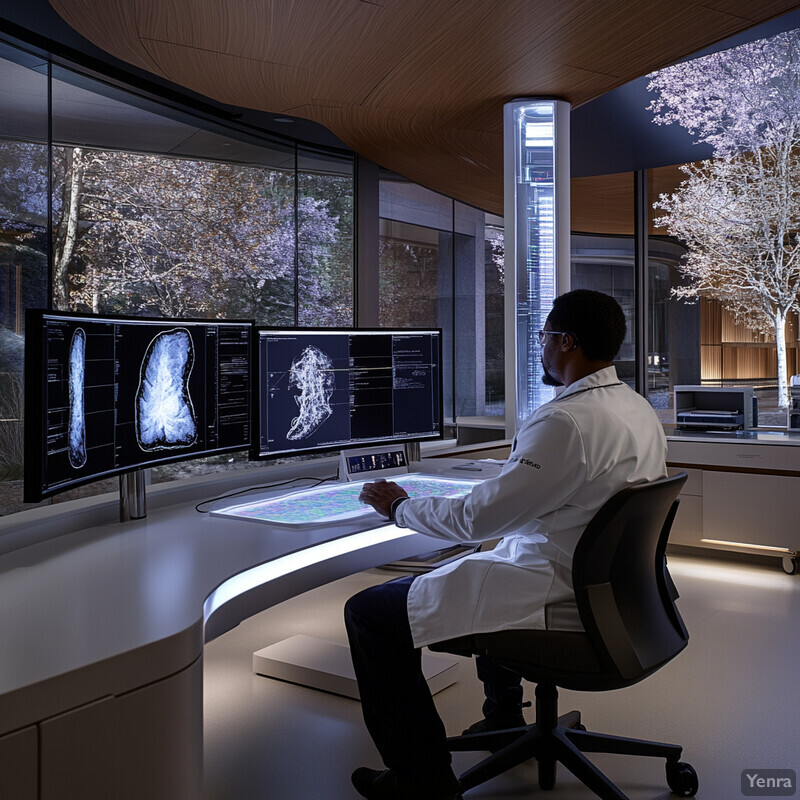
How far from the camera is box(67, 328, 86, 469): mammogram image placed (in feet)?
6.33

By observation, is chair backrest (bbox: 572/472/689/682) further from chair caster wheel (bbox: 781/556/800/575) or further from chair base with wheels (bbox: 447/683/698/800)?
chair caster wheel (bbox: 781/556/800/575)

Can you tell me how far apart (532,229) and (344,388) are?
Answer: 1.68 m

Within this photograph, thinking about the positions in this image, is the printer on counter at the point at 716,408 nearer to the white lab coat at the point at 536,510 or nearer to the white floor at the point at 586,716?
Answer: the white floor at the point at 586,716

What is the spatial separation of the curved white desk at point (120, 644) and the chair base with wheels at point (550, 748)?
0.69 meters

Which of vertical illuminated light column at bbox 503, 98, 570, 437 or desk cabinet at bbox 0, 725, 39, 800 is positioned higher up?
vertical illuminated light column at bbox 503, 98, 570, 437

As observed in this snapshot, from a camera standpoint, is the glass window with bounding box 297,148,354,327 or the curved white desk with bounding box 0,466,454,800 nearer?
the curved white desk with bounding box 0,466,454,800

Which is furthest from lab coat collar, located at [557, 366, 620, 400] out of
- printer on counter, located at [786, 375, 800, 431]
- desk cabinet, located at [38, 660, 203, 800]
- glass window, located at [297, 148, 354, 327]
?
glass window, located at [297, 148, 354, 327]

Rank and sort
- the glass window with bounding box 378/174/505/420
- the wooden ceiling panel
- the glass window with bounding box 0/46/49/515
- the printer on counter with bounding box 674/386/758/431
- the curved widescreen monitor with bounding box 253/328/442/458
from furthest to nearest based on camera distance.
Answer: the glass window with bounding box 378/174/505/420 → the printer on counter with bounding box 674/386/758/431 → the glass window with bounding box 0/46/49/515 → the wooden ceiling panel → the curved widescreen monitor with bounding box 253/328/442/458

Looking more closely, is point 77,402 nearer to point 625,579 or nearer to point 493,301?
point 625,579

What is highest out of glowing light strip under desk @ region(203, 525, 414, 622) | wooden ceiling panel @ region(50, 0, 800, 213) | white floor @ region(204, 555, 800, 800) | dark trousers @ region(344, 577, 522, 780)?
wooden ceiling panel @ region(50, 0, 800, 213)

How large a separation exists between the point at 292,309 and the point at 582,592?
490cm

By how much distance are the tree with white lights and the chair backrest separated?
12.6 feet

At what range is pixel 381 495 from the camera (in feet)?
7.39

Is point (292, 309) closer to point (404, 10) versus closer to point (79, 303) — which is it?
point (79, 303)
